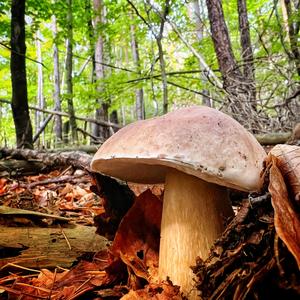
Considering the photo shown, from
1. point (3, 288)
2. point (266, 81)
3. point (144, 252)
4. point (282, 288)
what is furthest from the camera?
point (266, 81)

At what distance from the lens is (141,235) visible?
1382 mm

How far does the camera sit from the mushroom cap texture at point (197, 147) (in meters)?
0.95

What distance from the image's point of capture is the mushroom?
3.16ft

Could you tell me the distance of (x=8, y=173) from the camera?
3277mm

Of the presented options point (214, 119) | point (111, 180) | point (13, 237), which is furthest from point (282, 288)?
point (13, 237)

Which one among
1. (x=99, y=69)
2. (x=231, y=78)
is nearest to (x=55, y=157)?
(x=231, y=78)

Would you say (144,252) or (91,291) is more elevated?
(144,252)

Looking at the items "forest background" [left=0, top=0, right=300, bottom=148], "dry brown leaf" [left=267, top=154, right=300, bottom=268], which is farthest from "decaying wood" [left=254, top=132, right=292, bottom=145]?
"dry brown leaf" [left=267, top=154, right=300, bottom=268]

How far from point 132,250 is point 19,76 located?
385cm

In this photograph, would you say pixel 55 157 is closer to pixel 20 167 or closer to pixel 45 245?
pixel 20 167

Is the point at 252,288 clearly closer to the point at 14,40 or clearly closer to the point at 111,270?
the point at 111,270

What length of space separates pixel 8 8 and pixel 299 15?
4167 millimetres

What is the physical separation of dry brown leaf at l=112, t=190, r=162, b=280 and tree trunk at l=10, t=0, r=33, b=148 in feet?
11.4

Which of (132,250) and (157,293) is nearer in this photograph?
(157,293)
